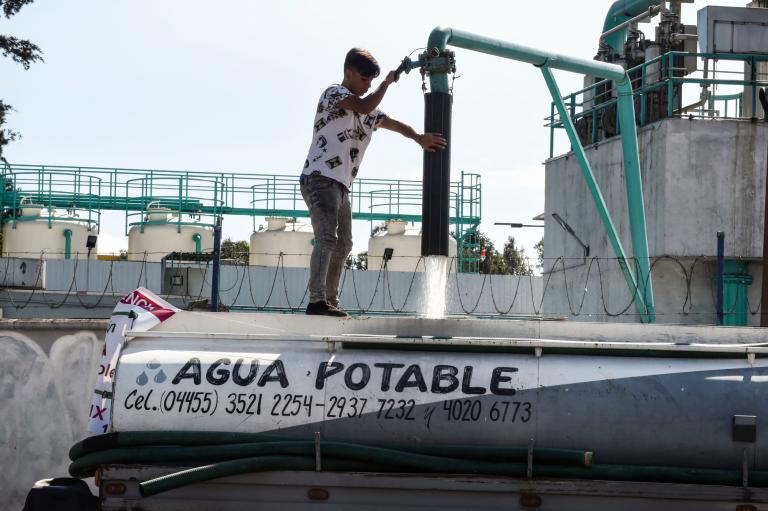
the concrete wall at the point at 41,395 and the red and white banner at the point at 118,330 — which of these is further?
the concrete wall at the point at 41,395

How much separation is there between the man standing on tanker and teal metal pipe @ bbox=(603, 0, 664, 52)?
1751 centimetres

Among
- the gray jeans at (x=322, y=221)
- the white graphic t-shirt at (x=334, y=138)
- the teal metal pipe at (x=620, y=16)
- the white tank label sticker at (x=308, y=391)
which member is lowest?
the white tank label sticker at (x=308, y=391)

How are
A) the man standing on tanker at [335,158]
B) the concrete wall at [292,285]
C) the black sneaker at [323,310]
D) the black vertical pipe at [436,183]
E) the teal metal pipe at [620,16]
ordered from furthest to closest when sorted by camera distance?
1. the concrete wall at [292,285]
2. the teal metal pipe at [620,16]
3. the black vertical pipe at [436,183]
4. the man standing on tanker at [335,158]
5. the black sneaker at [323,310]

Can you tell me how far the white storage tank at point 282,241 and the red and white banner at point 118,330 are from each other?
28.1 meters

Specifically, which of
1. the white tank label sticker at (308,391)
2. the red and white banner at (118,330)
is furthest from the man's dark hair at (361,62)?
the white tank label sticker at (308,391)

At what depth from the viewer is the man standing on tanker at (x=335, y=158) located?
693 centimetres

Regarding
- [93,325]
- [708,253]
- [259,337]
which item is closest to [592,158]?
[708,253]

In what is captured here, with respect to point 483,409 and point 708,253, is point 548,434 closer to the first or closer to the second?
point 483,409

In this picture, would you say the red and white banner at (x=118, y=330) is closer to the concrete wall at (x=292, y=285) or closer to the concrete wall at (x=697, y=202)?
the concrete wall at (x=697, y=202)

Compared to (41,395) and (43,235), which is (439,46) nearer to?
(41,395)

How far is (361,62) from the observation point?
713cm

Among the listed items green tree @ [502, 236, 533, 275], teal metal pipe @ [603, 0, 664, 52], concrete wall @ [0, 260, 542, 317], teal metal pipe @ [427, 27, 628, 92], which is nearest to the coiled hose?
teal metal pipe @ [427, 27, 628, 92]

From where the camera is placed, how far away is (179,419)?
5418 mm

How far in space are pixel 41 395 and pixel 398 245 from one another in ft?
86.3
